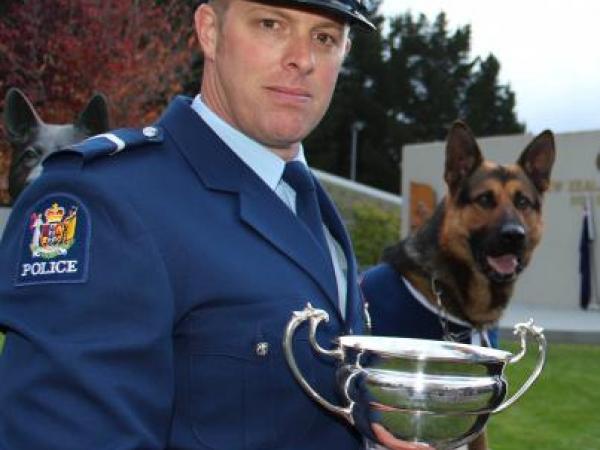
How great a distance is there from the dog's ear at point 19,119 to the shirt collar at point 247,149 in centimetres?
465

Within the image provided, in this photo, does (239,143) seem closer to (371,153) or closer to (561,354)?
(561,354)

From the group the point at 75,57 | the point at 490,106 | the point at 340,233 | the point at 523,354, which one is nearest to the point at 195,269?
the point at 340,233

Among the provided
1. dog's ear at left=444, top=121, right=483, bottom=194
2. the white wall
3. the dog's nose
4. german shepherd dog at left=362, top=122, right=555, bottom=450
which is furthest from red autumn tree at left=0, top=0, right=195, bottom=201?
the dog's nose

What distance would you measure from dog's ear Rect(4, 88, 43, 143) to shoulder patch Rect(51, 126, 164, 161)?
15.3 feet

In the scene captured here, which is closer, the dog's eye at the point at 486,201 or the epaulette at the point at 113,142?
the epaulette at the point at 113,142

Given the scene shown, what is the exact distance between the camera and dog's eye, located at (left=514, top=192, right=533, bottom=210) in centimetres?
559

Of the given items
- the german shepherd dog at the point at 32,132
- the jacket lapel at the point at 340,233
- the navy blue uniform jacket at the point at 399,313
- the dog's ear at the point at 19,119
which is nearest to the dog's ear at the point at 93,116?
the german shepherd dog at the point at 32,132

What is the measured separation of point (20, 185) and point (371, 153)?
4385 centimetres

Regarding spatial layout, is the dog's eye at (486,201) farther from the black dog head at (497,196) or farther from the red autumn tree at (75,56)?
the red autumn tree at (75,56)

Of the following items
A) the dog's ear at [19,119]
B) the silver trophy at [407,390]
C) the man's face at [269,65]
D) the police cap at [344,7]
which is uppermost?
the dog's ear at [19,119]

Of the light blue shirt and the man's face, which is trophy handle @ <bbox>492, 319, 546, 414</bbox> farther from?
the man's face

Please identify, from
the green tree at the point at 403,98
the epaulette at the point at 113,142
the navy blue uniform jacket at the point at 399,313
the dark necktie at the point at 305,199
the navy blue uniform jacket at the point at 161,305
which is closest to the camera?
the navy blue uniform jacket at the point at 161,305

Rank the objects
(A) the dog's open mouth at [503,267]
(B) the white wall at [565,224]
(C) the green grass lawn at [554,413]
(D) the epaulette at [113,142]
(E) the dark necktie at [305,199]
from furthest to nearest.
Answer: (B) the white wall at [565,224]
(C) the green grass lawn at [554,413]
(A) the dog's open mouth at [503,267]
(E) the dark necktie at [305,199]
(D) the epaulette at [113,142]

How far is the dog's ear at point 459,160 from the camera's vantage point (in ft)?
18.0
